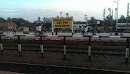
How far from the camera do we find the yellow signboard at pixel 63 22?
16172 millimetres

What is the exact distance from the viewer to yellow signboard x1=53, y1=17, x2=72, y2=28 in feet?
53.1

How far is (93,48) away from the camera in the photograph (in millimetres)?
8320

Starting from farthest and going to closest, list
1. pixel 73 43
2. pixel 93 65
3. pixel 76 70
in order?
pixel 73 43
pixel 93 65
pixel 76 70

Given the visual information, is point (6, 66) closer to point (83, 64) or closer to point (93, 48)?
point (83, 64)

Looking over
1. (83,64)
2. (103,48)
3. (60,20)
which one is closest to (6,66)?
(83,64)

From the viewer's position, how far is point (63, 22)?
53.6ft

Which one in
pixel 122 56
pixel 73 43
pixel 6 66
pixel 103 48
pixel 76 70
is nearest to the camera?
pixel 76 70

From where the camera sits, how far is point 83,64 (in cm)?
551

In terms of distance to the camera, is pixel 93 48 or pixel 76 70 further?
pixel 93 48

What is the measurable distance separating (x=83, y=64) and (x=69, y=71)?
0.86 m

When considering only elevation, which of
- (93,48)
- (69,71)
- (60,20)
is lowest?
(69,71)

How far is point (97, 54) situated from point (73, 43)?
286 centimetres

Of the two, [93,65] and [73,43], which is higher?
[73,43]

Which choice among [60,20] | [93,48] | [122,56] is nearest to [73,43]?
[93,48]
